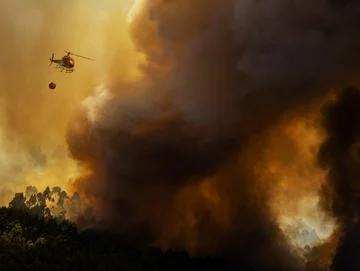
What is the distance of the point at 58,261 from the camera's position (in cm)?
10375

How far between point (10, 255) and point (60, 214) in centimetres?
5458

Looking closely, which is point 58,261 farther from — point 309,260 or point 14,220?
point 309,260

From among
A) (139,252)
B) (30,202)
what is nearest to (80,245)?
(139,252)

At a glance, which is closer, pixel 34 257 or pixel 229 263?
pixel 34 257

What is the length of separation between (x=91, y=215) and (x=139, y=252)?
19621 mm

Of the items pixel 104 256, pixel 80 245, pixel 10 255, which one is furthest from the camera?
pixel 80 245

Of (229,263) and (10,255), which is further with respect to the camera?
(229,263)

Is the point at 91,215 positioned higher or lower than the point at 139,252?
higher

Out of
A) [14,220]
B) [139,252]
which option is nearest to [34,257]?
[139,252]

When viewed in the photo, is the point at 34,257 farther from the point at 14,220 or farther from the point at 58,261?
the point at 14,220

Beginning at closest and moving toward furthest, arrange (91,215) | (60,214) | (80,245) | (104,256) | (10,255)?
(10,255)
(104,256)
(80,245)
(91,215)
(60,214)

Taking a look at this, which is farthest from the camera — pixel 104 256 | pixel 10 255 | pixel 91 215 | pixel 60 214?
pixel 60 214

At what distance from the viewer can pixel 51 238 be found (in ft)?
394

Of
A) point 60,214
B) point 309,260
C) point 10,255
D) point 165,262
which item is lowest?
point 10,255
